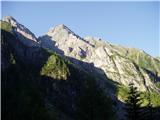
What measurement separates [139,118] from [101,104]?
8.10 m

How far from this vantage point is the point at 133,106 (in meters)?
54.8

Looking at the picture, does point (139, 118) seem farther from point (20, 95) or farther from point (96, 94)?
point (20, 95)

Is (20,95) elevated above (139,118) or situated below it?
above

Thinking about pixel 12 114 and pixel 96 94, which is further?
pixel 96 94

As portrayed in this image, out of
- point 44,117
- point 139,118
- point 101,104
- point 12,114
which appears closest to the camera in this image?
point 12,114

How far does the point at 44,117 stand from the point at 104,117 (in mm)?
8634

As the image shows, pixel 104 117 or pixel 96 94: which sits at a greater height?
pixel 96 94

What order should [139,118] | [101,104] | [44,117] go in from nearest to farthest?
[44,117]
[101,104]
[139,118]

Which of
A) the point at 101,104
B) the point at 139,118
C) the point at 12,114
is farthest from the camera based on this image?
the point at 139,118

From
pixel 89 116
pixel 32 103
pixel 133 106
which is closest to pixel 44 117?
pixel 32 103

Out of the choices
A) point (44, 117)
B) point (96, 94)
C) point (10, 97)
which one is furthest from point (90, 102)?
point (10, 97)

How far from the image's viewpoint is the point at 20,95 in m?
48.2

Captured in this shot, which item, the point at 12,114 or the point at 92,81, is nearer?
the point at 12,114

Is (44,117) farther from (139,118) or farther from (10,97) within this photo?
(139,118)
